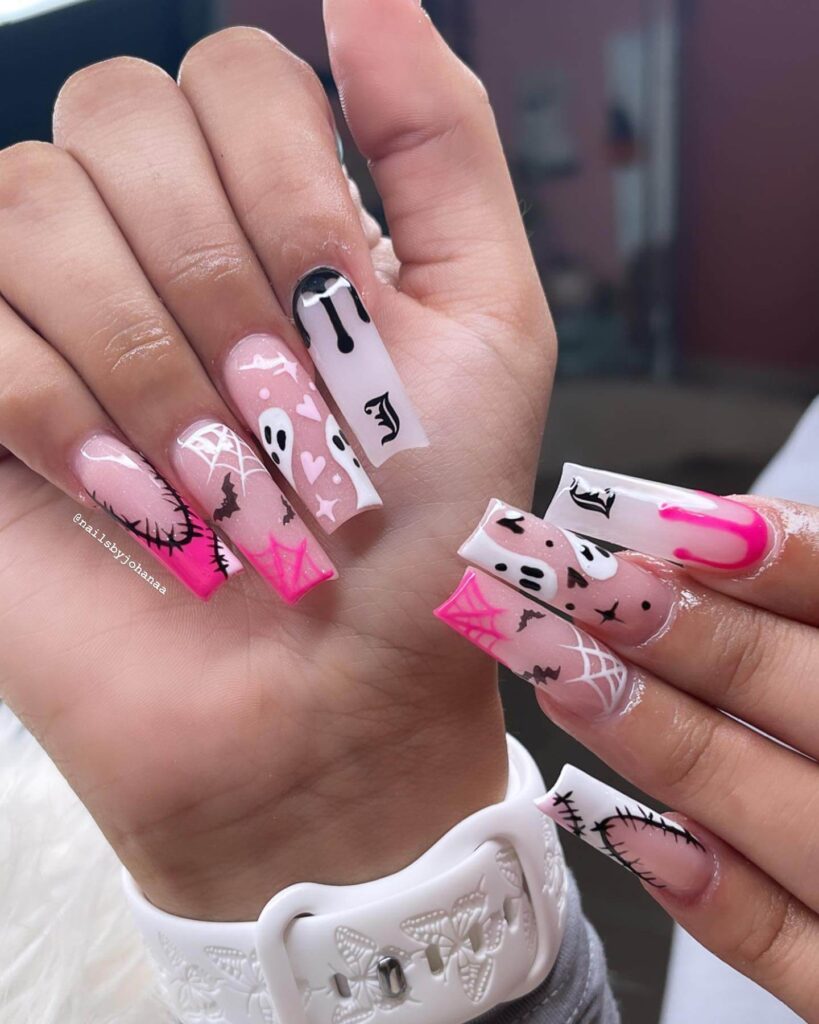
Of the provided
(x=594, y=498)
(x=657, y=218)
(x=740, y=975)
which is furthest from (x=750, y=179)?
(x=740, y=975)

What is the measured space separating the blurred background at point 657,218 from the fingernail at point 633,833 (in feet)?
1.29

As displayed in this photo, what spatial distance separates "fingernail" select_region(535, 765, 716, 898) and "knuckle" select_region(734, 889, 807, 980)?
3cm

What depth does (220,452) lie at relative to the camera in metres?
0.43

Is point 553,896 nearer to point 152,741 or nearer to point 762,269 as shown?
point 152,741

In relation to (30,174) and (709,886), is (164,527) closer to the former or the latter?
(30,174)

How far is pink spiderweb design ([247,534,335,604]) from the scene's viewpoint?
1.42 feet

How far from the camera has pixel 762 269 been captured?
0.92 meters

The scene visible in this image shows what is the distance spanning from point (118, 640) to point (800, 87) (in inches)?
31.6

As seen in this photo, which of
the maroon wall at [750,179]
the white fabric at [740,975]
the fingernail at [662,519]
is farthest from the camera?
the maroon wall at [750,179]

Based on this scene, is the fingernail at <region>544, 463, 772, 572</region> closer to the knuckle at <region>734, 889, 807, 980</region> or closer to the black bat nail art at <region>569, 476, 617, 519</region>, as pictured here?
the black bat nail art at <region>569, 476, 617, 519</region>

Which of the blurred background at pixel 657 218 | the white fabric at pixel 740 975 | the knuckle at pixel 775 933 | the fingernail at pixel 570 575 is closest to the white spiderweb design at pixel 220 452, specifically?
the fingernail at pixel 570 575

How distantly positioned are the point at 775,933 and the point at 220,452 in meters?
0.34

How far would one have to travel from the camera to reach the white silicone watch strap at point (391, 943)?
18.3 inches

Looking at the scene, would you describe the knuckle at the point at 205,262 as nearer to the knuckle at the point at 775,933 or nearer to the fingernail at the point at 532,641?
the fingernail at the point at 532,641
